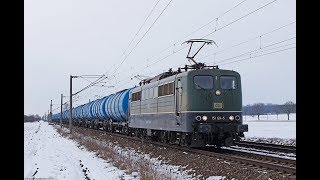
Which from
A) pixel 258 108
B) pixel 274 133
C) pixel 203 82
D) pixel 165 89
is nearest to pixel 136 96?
pixel 165 89

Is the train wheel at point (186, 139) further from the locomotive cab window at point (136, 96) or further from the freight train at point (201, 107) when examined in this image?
the locomotive cab window at point (136, 96)

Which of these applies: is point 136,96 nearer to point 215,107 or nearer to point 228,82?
point 228,82

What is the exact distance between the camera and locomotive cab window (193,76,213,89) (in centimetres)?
1614

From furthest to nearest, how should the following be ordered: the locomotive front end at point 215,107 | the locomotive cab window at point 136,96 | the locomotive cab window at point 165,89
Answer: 1. the locomotive cab window at point 136,96
2. the locomotive cab window at point 165,89
3. the locomotive front end at point 215,107

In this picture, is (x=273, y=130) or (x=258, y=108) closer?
(x=273, y=130)

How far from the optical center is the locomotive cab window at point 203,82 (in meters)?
16.1

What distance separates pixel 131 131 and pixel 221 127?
14.6 m

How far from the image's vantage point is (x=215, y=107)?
16000 millimetres

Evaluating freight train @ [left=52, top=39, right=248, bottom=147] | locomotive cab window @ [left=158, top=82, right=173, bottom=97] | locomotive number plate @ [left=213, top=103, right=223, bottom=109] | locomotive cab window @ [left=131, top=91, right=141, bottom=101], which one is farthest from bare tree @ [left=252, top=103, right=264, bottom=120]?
locomotive number plate @ [left=213, top=103, right=223, bottom=109]

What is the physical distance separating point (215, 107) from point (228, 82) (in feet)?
4.43

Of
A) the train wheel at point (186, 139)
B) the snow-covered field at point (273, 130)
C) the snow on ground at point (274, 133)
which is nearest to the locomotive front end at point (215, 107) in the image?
the train wheel at point (186, 139)
